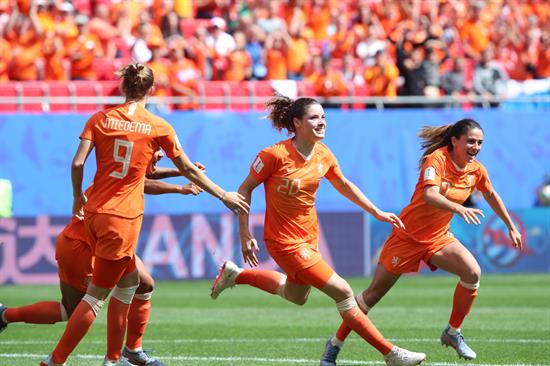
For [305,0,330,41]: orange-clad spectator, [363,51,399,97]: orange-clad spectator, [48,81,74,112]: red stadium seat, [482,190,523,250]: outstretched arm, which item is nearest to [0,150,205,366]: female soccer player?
[482,190,523,250]: outstretched arm

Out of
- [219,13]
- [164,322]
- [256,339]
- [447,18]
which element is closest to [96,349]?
[256,339]

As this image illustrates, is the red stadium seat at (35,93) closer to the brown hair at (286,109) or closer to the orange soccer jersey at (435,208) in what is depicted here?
the brown hair at (286,109)

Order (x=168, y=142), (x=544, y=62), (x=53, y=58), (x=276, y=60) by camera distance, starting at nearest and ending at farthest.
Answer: (x=168, y=142)
(x=53, y=58)
(x=276, y=60)
(x=544, y=62)

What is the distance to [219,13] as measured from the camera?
22984 millimetres

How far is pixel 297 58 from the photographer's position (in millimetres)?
21547

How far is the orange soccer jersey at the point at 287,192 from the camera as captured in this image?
8742mm

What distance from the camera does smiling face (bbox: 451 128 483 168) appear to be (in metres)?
9.57

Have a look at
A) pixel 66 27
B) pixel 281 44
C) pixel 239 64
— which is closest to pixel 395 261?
pixel 239 64

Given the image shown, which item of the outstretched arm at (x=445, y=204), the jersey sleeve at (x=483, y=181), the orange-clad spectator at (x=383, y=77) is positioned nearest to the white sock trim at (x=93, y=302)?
the outstretched arm at (x=445, y=204)

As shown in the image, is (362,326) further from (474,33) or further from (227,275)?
(474,33)

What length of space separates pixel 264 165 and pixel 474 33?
16.9 meters

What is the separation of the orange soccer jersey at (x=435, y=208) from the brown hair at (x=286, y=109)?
1.36m

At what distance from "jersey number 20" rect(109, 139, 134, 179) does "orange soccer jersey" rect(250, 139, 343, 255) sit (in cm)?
131

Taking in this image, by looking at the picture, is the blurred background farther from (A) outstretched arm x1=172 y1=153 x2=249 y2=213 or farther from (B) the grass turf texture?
(A) outstretched arm x1=172 y1=153 x2=249 y2=213
